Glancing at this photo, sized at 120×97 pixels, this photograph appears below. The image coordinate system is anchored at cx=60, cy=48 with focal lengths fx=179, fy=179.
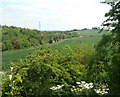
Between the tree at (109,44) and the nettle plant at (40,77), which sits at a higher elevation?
the tree at (109,44)

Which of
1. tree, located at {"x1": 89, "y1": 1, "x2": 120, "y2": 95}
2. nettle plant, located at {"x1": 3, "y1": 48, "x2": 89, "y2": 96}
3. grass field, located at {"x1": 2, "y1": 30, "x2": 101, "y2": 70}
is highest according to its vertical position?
tree, located at {"x1": 89, "y1": 1, "x2": 120, "y2": 95}

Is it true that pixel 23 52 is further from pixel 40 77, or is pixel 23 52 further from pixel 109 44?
pixel 109 44

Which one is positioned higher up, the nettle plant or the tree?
the tree

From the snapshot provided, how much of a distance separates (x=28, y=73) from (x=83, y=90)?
3.91ft

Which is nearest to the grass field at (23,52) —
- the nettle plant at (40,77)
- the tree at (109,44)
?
the tree at (109,44)

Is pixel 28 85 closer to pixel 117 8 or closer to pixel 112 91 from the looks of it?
pixel 112 91

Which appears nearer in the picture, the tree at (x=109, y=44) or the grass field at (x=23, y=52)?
the tree at (x=109, y=44)

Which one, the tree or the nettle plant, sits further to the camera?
the nettle plant

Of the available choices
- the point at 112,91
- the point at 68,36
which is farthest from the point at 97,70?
the point at 68,36

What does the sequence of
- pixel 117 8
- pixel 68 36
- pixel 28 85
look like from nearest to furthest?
pixel 117 8
pixel 28 85
pixel 68 36

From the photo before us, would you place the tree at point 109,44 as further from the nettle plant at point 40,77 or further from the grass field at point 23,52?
the nettle plant at point 40,77

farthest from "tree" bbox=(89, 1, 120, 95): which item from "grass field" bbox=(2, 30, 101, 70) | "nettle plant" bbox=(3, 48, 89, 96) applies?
"nettle plant" bbox=(3, 48, 89, 96)

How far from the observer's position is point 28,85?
10.3 ft

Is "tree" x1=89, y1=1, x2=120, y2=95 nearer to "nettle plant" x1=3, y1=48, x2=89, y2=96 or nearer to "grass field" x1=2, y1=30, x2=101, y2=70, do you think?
"grass field" x1=2, y1=30, x2=101, y2=70
